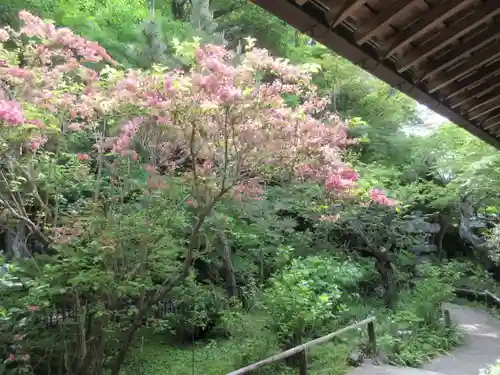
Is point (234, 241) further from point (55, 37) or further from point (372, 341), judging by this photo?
point (55, 37)

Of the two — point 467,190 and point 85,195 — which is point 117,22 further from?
point 467,190

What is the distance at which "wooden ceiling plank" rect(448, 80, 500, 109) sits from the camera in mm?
2921

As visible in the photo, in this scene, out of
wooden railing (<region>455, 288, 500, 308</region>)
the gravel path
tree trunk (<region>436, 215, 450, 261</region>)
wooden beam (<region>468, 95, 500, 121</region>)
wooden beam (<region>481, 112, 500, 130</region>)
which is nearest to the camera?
wooden beam (<region>468, 95, 500, 121</region>)

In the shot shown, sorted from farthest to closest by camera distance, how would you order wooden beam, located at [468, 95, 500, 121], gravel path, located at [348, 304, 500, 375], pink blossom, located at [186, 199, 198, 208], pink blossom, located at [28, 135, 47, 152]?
gravel path, located at [348, 304, 500, 375] < pink blossom, located at [186, 199, 198, 208] < pink blossom, located at [28, 135, 47, 152] < wooden beam, located at [468, 95, 500, 121]

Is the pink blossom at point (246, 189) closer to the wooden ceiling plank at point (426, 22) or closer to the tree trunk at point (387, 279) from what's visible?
the wooden ceiling plank at point (426, 22)

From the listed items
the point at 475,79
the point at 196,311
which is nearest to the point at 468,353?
the point at 196,311

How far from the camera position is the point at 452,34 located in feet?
7.35

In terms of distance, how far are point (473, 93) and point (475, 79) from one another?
0.72 feet

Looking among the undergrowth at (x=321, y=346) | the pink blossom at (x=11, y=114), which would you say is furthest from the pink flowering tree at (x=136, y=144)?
the undergrowth at (x=321, y=346)

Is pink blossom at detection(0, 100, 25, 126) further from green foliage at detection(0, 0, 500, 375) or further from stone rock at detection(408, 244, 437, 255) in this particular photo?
stone rock at detection(408, 244, 437, 255)

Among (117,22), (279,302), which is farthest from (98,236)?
(117,22)

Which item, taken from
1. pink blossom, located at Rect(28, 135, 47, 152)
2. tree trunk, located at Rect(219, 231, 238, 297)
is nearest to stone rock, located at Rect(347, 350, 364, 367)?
tree trunk, located at Rect(219, 231, 238, 297)

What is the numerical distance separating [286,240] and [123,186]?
5.16m

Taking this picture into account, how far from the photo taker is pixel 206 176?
4828 millimetres
